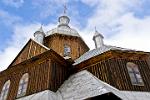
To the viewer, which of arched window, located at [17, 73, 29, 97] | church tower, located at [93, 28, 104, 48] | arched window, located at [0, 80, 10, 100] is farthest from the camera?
church tower, located at [93, 28, 104, 48]

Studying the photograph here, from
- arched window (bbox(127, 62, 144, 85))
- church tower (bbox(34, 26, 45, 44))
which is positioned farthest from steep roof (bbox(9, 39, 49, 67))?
arched window (bbox(127, 62, 144, 85))

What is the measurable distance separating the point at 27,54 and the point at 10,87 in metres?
2.64

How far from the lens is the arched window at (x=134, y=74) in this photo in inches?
536

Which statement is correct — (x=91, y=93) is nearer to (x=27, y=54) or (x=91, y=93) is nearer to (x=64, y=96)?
(x=64, y=96)

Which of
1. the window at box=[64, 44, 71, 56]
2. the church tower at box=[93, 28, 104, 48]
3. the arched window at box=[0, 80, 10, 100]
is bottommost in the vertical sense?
the arched window at box=[0, 80, 10, 100]

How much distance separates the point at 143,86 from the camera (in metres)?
13.4

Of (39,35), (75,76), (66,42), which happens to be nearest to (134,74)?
(75,76)

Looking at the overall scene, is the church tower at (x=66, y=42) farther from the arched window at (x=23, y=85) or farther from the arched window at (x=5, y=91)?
the arched window at (x=5, y=91)

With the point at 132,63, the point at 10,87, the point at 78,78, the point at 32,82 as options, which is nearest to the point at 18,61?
the point at 10,87

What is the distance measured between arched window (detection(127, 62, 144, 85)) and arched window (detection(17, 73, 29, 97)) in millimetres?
6522

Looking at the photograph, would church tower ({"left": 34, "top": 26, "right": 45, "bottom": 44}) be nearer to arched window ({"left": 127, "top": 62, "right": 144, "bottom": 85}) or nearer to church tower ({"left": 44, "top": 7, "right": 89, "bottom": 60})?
church tower ({"left": 44, "top": 7, "right": 89, "bottom": 60})

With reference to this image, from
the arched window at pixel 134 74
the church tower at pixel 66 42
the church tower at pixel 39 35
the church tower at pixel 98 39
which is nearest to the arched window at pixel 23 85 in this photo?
the church tower at pixel 66 42

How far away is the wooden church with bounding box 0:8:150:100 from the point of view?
12.1 meters

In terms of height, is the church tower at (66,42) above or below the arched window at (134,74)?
above
